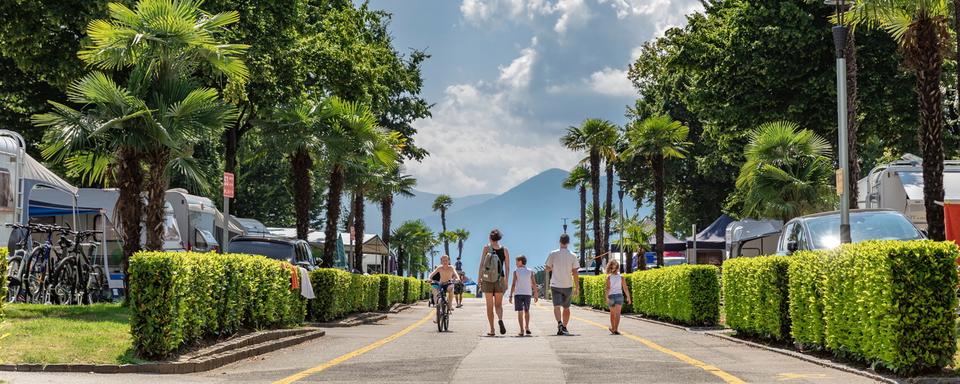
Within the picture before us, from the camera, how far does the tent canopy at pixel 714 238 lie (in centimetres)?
5028

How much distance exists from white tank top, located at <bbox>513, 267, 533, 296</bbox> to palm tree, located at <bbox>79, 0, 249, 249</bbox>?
19.6ft

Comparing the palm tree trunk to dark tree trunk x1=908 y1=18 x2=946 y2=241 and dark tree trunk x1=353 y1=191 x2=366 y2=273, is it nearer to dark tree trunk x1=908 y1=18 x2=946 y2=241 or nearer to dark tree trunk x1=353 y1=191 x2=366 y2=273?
dark tree trunk x1=908 y1=18 x2=946 y2=241

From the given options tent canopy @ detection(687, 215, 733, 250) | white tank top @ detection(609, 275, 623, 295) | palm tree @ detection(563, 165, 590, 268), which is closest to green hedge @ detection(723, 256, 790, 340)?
white tank top @ detection(609, 275, 623, 295)

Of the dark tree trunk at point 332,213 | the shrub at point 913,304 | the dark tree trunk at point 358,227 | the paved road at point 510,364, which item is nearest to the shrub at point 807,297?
the paved road at point 510,364

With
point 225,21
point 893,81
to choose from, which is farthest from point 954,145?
point 225,21

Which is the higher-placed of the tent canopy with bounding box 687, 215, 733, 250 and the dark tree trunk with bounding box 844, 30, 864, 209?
the dark tree trunk with bounding box 844, 30, 864, 209

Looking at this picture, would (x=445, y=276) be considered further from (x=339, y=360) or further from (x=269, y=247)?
(x=339, y=360)

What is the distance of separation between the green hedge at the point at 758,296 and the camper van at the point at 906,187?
8.99m

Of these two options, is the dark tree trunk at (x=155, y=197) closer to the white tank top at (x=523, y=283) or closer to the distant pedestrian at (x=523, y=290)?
the distant pedestrian at (x=523, y=290)

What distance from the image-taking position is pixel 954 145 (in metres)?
36.9

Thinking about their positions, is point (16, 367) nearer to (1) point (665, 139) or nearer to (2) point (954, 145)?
(2) point (954, 145)

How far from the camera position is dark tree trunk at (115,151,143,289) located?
1833 cm

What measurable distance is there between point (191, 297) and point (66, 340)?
143cm

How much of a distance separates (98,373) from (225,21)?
925cm
